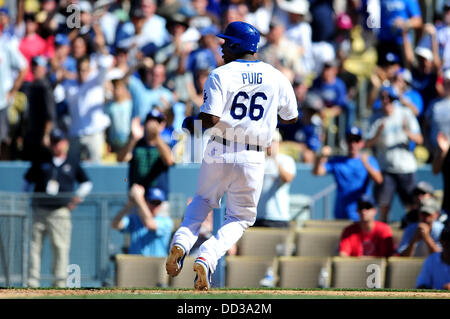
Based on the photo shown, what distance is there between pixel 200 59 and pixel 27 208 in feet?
11.6

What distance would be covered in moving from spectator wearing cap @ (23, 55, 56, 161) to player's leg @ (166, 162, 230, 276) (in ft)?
19.2

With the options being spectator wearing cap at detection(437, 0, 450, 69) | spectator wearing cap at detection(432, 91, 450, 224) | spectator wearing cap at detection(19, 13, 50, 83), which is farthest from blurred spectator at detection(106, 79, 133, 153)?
A: spectator wearing cap at detection(437, 0, 450, 69)

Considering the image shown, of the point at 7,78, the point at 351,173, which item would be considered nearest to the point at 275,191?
the point at 351,173

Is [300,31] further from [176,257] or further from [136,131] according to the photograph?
[176,257]

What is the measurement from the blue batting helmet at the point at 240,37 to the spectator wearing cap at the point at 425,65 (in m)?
6.25

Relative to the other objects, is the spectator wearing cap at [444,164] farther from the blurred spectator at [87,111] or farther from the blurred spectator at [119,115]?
the blurred spectator at [87,111]

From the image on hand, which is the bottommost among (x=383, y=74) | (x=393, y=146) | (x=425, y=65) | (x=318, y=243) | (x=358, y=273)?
(x=358, y=273)

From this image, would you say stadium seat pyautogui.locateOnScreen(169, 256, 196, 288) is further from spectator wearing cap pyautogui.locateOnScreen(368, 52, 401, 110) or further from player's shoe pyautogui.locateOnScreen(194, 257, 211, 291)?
spectator wearing cap pyautogui.locateOnScreen(368, 52, 401, 110)

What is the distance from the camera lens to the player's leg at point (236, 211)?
802 cm

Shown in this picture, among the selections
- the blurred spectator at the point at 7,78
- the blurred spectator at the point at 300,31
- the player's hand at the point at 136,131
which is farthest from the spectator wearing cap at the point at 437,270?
the blurred spectator at the point at 7,78

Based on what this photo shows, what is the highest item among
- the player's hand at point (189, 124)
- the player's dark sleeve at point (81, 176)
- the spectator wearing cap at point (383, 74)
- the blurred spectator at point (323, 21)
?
the blurred spectator at point (323, 21)

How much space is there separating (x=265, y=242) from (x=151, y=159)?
1557mm

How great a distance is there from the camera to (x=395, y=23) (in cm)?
1494
